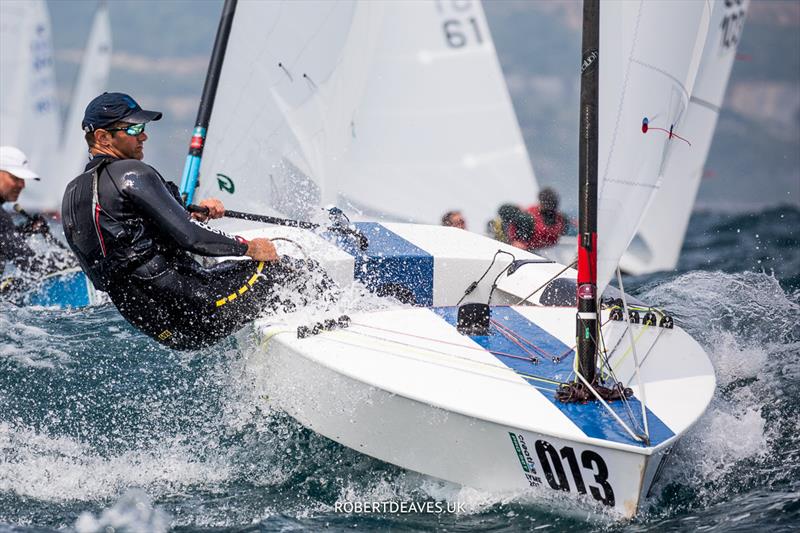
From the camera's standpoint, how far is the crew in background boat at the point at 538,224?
23.6 feet

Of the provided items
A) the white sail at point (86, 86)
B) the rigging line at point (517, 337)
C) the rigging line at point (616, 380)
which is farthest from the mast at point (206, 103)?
the white sail at point (86, 86)

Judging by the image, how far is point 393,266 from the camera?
4.54m

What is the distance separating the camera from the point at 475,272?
465 cm

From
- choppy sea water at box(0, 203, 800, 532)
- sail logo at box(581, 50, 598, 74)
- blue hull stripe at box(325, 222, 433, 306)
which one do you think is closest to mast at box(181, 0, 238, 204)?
choppy sea water at box(0, 203, 800, 532)

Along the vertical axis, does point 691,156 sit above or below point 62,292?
above

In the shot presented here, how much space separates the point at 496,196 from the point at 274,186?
266 cm

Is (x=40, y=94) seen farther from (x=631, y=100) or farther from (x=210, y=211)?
(x=631, y=100)

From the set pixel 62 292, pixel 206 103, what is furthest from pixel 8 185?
pixel 206 103

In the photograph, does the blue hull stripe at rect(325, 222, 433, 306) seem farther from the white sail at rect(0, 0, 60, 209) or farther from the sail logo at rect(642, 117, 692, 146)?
the white sail at rect(0, 0, 60, 209)

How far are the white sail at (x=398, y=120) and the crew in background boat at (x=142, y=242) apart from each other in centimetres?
229

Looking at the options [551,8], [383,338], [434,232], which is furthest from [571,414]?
[551,8]

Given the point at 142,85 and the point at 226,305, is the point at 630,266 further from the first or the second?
the point at 142,85

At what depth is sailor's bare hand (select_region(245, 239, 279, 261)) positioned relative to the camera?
370 cm

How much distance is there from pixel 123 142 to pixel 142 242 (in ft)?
1.12
